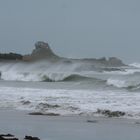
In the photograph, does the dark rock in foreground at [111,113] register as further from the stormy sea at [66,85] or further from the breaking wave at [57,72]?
the breaking wave at [57,72]

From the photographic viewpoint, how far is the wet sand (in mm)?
9492

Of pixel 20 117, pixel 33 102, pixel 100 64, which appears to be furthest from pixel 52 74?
pixel 20 117

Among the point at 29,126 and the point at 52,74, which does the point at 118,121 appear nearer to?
the point at 29,126

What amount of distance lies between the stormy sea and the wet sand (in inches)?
39.3

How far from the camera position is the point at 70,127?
34.7ft

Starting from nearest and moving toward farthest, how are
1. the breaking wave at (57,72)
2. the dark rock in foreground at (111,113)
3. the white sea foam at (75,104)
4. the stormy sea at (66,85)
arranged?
the dark rock in foreground at (111,113), the white sea foam at (75,104), the stormy sea at (66,85), the breaking wave at (57,72)

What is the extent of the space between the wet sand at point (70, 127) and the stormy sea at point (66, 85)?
3.28ft

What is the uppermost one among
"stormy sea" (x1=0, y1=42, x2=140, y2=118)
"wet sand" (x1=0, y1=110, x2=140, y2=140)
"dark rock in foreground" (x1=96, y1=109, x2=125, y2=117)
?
"stormy sea" (x1=0, y1=42, x2=140, y2=118)

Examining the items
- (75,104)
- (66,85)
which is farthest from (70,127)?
(66,85)

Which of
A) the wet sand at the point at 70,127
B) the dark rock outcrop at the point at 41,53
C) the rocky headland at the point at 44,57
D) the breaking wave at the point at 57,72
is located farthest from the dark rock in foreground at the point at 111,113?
the dark rock outcrop at the point at 41,53

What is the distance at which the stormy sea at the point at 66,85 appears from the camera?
14.2 m

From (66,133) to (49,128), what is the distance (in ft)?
2.21

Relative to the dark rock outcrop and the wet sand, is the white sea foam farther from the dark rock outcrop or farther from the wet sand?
the dark rock outcrop

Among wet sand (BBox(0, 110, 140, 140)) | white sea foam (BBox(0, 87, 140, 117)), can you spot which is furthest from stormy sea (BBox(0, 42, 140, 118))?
wet sand (BBox(0, 110, 140, 140))
